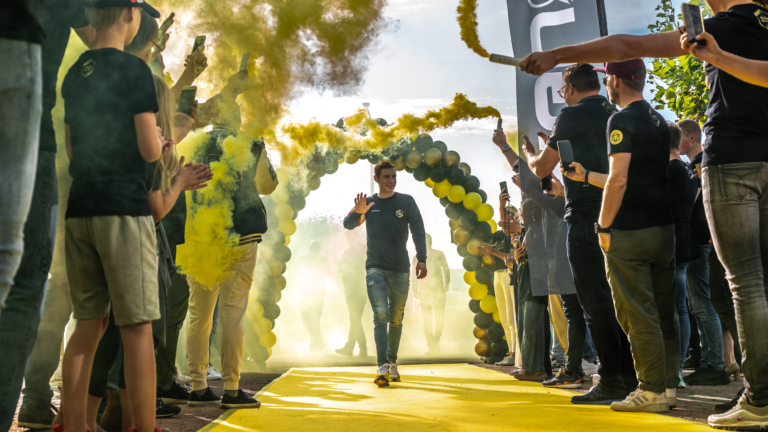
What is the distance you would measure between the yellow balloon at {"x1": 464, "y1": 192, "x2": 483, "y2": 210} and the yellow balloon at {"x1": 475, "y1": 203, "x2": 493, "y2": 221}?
0.07 metres

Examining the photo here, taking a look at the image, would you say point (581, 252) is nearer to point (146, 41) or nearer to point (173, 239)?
A: point (173, 239)

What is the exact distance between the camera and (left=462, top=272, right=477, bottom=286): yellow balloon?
8431 mm

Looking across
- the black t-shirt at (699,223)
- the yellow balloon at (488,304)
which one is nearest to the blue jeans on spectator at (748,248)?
the black t-shirt at (699,223)

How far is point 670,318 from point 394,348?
283 cm

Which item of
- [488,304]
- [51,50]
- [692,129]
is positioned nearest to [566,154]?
[692,129]

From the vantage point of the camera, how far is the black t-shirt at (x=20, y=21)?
148 cm

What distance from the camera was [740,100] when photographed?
262 cm

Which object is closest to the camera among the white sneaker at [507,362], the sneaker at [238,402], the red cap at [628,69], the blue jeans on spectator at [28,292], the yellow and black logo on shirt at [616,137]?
the blue jeans on spectator at [28,292]

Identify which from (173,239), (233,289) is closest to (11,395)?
(173,239)

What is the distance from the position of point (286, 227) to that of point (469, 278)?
2.97m

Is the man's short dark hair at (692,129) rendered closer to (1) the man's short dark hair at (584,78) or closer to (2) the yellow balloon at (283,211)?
(1) the man's short dark hair at (584,78)

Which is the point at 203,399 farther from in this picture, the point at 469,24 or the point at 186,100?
the point at 469,24

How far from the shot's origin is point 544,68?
2.50m

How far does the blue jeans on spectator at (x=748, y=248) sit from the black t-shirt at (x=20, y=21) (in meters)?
2.84
